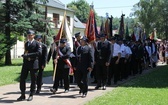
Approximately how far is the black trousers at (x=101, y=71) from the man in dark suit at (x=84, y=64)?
1.83 metres

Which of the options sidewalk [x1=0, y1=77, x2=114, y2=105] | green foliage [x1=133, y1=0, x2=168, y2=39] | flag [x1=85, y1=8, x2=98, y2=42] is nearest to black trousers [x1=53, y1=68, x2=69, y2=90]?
sidewalk [x1=0, y1=77, x2=114, y2=105]

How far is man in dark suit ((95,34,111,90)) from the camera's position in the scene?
41.1 ft

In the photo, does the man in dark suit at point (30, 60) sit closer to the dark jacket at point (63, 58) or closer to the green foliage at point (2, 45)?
the dark jacket at point (63, 58)

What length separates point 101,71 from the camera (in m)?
12.7

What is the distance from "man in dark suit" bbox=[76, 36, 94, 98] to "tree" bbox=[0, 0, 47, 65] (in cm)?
1452

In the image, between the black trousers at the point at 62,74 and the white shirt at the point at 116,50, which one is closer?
the black trousers at the point at 62,74

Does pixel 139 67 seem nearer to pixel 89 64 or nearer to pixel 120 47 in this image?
pixel 120 47

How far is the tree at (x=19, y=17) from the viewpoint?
24.8 m

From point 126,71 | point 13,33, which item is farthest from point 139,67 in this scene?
point 13,33

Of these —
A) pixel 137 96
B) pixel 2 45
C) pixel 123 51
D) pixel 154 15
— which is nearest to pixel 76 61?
pixel 137 96

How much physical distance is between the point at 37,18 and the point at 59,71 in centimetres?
1485

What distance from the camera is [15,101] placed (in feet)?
32.3

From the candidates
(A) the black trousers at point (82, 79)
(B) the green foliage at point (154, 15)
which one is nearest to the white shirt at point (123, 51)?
(A) the black trousers at point (82, 79)

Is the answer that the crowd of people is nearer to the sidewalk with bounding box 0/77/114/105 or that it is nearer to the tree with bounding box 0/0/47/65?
the sidewalk with bounding box 0/77/114/105
